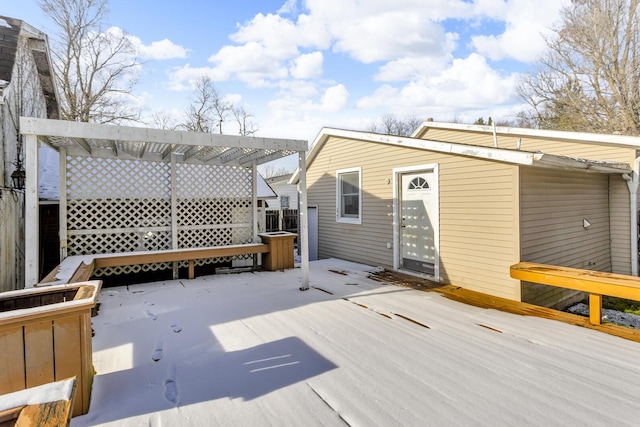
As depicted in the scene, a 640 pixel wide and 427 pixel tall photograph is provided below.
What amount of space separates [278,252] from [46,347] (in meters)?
4.77

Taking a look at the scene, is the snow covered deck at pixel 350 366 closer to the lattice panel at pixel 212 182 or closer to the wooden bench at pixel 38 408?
the wooden bench at pixel 38 408

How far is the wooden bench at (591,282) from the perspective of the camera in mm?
3385

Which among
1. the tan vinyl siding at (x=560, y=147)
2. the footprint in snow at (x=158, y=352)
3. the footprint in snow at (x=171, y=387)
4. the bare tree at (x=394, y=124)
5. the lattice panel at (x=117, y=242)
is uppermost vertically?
the bare tree at (x=394, y=124)

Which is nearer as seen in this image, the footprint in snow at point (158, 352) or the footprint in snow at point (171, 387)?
the footprint in snow at point (171, 387)

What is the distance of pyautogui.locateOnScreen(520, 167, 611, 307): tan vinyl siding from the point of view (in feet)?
15.7

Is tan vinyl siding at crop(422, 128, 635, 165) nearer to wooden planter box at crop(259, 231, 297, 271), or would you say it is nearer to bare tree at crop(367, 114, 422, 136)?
wooden planter box at crop(259, 231, 297, 271)

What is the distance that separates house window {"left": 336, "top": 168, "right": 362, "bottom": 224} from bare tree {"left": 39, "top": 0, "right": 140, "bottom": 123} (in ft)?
43.6

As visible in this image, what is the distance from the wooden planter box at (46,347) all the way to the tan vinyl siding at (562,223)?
5050 mm

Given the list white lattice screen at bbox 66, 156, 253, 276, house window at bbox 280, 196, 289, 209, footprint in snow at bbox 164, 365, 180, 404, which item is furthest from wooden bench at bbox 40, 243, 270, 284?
house window at bbox 280, 196, 289, 209

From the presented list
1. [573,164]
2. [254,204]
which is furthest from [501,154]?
[254,204]

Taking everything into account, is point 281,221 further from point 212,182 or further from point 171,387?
point 171,387

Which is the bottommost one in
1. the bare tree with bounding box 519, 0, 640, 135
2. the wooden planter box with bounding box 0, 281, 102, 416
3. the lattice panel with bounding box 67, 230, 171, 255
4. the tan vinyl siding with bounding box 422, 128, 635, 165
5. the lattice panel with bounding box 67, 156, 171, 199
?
the wooden planter box with bounding box 0, 281, 102, 416

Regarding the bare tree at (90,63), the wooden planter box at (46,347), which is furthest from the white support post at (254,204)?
the bare tree at (90,63)

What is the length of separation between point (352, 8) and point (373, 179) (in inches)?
147
